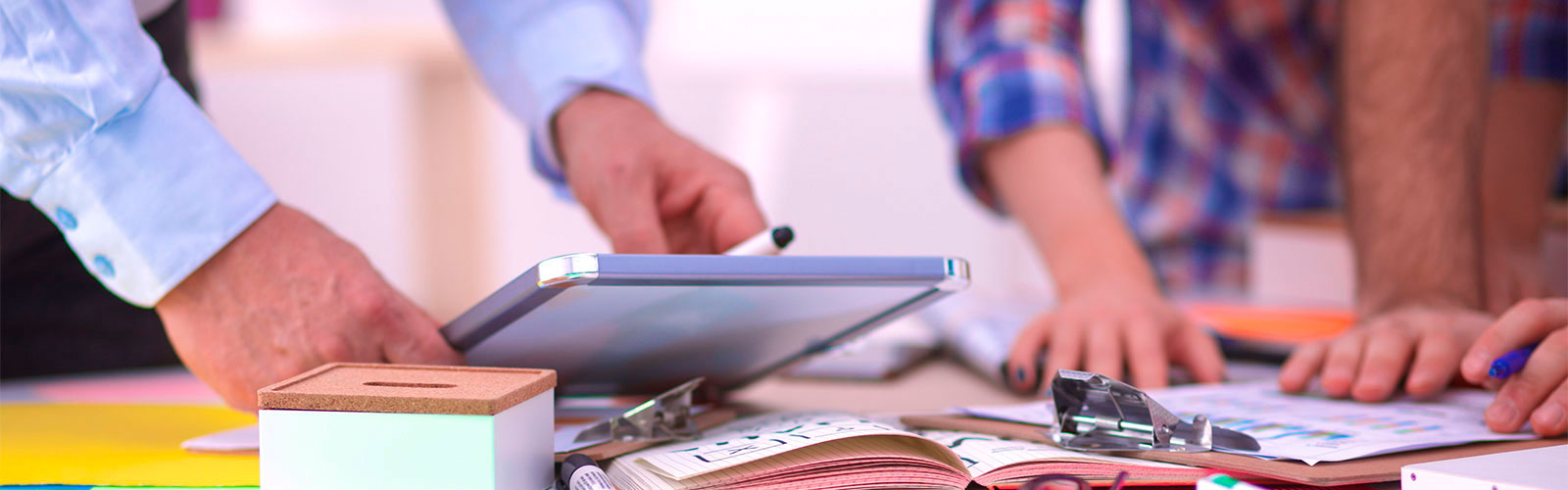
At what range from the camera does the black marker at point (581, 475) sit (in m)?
0.40

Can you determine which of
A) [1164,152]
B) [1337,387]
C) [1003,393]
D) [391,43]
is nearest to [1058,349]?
[1003,393]

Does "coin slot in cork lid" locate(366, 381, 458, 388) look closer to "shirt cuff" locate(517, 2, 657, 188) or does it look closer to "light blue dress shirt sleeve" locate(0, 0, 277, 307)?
"light blue dress shirt sleeve" locate(0, 0, 277, 307)

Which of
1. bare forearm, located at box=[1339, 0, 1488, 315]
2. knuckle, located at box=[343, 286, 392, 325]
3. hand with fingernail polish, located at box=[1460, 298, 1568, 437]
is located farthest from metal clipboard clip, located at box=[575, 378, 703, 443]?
bare forearm, located at box=[1339, 0, 1488, 315]

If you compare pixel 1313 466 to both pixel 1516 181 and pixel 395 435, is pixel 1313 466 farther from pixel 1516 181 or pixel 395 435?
pixel 1516 181

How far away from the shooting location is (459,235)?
2.81 m

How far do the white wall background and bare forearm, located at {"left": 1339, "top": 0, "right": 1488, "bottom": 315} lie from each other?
1.80 metres

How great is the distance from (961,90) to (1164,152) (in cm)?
59

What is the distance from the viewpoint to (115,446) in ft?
1.69

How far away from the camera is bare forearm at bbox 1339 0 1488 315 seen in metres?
0.70

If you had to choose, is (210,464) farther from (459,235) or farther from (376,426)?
(459,235)

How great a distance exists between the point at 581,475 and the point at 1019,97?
638 millimetres

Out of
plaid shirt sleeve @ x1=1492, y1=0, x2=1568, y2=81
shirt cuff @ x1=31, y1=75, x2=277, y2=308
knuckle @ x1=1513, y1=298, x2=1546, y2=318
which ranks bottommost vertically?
knuckle @ x1=1513, y1=298, x2=1546, y2=318

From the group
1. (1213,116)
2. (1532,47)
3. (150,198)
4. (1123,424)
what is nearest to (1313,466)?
(1123,424)

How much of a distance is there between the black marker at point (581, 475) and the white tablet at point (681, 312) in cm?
6
